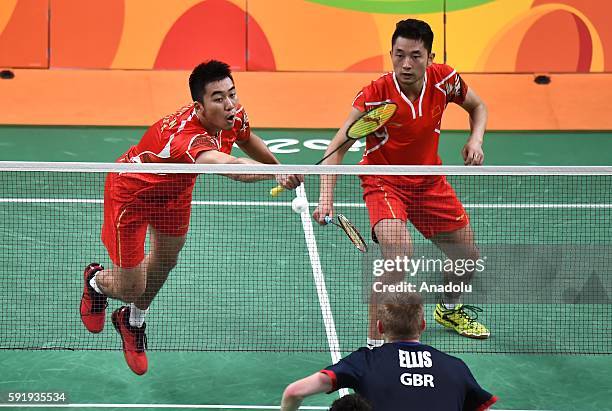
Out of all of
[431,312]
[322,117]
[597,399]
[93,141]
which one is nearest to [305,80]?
[322,117]

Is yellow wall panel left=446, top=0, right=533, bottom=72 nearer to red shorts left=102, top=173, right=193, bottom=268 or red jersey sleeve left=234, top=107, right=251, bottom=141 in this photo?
red jersey sleeve left=234, top=107, right=251, bottom=141

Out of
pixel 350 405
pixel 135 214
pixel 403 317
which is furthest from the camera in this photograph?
pixel 135 214

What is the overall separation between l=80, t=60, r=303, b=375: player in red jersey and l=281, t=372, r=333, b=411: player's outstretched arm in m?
1.87

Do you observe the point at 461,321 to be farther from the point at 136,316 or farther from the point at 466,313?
the point at 136,316

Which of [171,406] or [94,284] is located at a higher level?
[94,284]

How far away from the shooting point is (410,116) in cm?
604

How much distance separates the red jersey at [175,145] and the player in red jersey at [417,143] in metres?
0.75

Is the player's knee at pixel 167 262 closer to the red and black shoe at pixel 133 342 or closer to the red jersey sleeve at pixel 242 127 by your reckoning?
the red and black shoe at pixel 133 342

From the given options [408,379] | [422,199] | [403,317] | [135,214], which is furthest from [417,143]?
[408,379]

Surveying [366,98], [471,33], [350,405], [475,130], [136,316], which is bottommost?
[136,316]

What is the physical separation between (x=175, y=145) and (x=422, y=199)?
1.53 meters

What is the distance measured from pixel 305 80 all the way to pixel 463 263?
185 inches

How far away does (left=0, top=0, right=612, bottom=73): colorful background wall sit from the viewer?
10.4 m

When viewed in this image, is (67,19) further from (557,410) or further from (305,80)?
(557,410)
